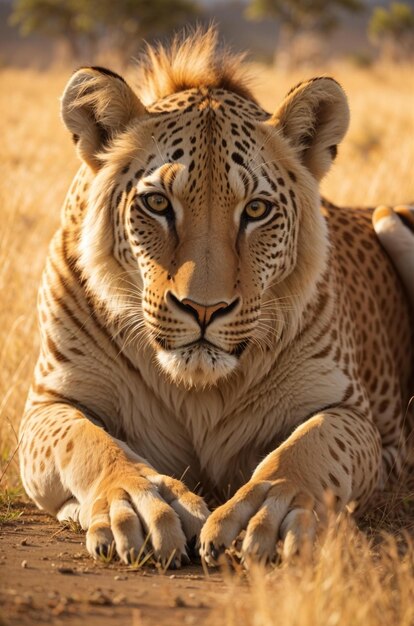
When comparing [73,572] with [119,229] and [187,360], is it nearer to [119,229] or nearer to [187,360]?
[187,360]

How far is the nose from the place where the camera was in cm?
412

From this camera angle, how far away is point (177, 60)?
5195 millimetres

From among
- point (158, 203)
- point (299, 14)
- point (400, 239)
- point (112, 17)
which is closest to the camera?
point (158, 203)

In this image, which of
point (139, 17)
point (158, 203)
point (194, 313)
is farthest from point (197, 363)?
Answer: point (139, 17)

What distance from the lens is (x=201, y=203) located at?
444 cm

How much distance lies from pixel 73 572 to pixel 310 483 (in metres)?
0.99

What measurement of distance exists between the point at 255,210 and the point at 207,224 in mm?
289

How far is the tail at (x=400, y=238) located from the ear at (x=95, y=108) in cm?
226

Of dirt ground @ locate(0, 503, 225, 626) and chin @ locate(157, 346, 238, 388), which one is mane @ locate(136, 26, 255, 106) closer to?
chin @ locate(157, 346, 238, 388)

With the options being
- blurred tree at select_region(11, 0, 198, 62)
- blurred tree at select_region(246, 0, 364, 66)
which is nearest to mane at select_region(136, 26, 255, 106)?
blurred tree at select_region(11, 0, 198, 62)

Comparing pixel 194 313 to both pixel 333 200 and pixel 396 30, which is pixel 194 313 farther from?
pixel 396 30

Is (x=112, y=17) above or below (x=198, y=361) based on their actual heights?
above

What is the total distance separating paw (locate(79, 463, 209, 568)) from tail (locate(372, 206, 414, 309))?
9.53 feet

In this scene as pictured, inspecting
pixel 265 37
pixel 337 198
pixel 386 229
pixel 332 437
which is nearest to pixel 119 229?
pixel 332 437
